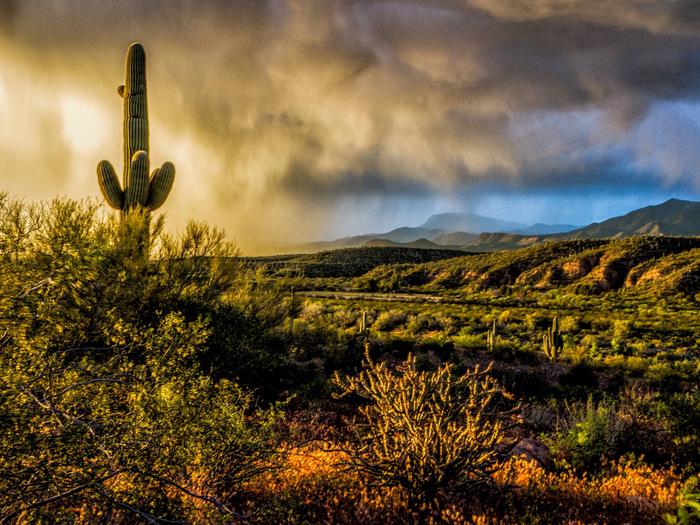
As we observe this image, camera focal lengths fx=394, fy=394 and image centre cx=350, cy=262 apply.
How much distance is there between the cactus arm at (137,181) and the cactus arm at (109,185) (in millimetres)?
265

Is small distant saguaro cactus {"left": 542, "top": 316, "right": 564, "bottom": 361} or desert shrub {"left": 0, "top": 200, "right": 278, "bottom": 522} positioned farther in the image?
small distant saguaro cactus {"left": 542, "top": 316, "right": 564, "bottom": 361}

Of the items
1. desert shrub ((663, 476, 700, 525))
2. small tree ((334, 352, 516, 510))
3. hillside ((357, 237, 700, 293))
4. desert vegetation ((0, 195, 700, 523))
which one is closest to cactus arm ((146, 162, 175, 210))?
desert vegetation ((0, 195, 700, 523))

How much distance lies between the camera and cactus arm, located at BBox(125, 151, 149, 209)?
1234 centimetres

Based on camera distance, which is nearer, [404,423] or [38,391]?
[38,391]

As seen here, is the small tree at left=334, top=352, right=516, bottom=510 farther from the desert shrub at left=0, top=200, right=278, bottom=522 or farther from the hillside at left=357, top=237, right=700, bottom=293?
the hillside at left=357, top=237, right=700, bottom=293

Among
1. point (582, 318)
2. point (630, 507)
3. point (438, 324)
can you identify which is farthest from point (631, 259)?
point (630, 507)

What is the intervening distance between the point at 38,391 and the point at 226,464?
7.54 feet

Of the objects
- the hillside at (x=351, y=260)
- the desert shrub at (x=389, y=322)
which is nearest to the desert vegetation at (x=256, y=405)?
the desert shrub at (x=389, y=322)

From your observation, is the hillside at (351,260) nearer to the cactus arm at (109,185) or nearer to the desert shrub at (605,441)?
the cactus arm at (109,185)

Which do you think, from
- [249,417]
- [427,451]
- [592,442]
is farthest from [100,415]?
[592,442]

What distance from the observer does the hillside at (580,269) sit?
4384 centimetres

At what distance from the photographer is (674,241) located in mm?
55562

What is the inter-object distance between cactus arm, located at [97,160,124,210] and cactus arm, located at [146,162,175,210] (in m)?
0.85

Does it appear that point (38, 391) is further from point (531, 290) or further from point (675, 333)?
point (531, 290)
